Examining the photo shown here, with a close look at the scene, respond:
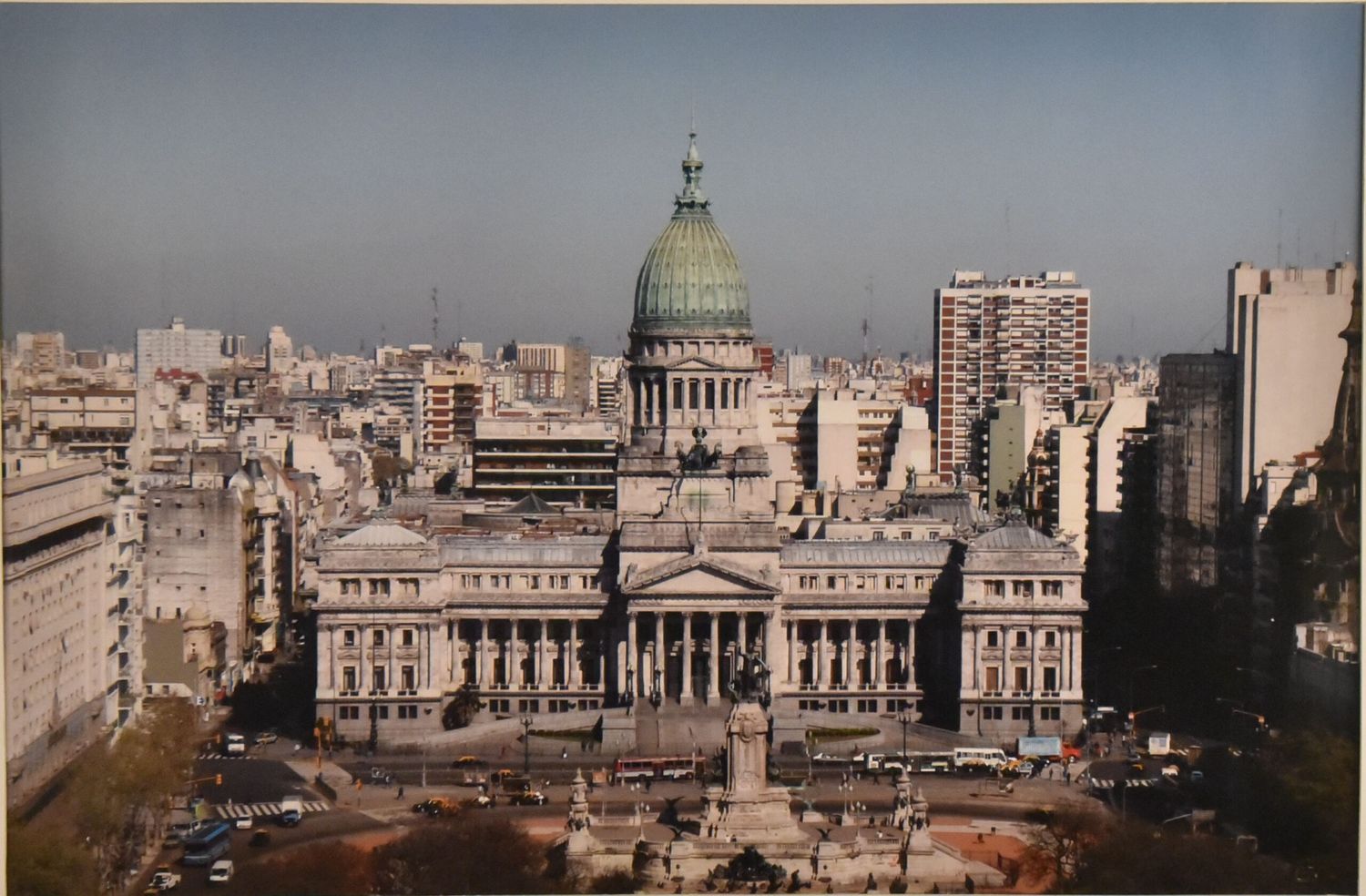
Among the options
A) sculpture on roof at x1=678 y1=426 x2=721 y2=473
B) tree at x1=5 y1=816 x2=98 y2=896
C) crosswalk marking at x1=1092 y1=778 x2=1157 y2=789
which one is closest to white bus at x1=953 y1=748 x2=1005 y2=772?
crosswalk marking at x1=1092 y1=778 x2=1157 y2=789

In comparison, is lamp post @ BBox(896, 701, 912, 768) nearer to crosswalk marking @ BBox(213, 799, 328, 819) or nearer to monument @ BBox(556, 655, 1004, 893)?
monument @ BBox(556, 655, 1004, 893)

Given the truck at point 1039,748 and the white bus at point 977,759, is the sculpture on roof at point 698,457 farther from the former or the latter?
the truck at point 1039,748

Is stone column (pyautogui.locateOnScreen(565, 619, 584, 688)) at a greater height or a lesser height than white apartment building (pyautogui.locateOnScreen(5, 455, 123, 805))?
lesser

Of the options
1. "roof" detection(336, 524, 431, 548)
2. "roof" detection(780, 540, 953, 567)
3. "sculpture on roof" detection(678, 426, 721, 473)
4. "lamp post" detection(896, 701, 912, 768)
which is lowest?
"lamp post" detection(896, 701, 912, 768)

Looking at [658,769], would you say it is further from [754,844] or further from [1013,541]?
[1013,541]

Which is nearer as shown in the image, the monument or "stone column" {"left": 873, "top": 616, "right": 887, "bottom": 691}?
the monument

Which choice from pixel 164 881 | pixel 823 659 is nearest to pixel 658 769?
pixel 823 659

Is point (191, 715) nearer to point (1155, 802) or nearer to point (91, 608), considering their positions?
point (91, 608)

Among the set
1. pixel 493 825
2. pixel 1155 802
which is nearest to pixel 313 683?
pixel 493 825
